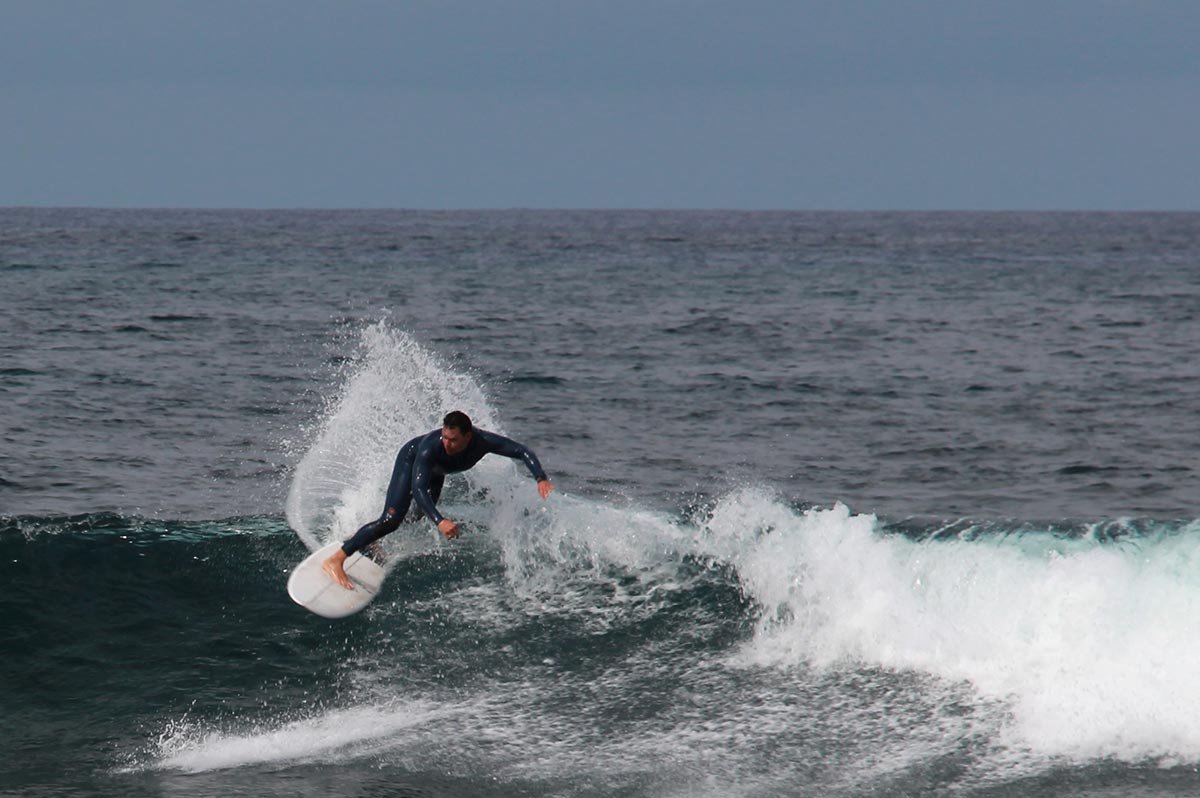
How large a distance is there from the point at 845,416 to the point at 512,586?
13330mm

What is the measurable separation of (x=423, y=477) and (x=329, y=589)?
147 centimetres

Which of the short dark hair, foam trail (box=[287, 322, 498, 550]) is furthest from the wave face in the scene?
the short dark hair

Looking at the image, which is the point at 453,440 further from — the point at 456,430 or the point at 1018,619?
the point at 1018,619

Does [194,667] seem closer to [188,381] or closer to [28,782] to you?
[28,782]

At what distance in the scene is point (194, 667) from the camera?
11.8m

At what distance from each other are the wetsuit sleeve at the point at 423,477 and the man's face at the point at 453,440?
0.58ft

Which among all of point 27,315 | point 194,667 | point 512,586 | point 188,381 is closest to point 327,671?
point 194,667

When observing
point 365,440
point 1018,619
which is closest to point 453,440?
point 365,440

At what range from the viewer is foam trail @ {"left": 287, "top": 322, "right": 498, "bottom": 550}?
14.5 m

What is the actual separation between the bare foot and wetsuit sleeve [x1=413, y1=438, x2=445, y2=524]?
0.97m

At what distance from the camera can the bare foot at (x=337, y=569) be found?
39.9 feet

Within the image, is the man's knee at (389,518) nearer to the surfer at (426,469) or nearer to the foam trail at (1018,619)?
the surfer at (426,469)

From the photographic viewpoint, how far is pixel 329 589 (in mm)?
12305

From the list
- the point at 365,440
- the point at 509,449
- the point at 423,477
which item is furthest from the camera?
the point at 365,440
